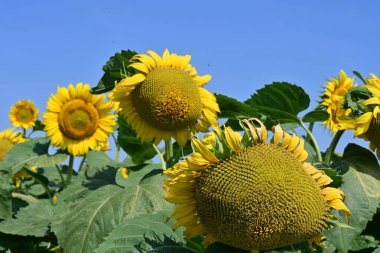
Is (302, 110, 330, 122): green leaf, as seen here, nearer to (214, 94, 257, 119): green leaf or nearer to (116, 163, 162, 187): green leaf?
(214, 94, 257, 119): green leaf

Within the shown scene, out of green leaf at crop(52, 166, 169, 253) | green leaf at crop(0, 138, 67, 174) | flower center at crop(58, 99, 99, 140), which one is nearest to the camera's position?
green leaf at crop(52, 166, 169, 253)

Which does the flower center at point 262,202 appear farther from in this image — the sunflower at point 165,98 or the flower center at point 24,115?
the flower center at point 24,115

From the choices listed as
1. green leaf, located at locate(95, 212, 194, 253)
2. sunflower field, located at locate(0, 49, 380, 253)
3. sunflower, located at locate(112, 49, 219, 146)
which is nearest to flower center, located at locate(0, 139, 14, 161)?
sunflower field, located at locate(0, 49, 380, 253)

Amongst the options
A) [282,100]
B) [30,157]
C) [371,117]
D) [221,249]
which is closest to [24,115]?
[30,157]

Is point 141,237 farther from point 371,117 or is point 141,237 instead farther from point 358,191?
point 371,117

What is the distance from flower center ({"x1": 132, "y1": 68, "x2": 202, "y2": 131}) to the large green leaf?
2.71ft

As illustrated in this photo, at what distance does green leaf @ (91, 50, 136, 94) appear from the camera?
10.8 ft

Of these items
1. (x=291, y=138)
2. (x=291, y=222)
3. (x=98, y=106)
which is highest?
(x=98, y=106)

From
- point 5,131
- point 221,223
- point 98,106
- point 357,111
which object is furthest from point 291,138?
point 5,131

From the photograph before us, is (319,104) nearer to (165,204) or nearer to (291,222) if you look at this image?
(165,204)

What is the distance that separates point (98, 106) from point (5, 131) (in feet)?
7.49

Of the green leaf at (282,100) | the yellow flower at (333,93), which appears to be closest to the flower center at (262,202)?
the green leaf at (282,100)

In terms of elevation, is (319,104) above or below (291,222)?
above

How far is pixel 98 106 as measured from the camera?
16.3 ft
